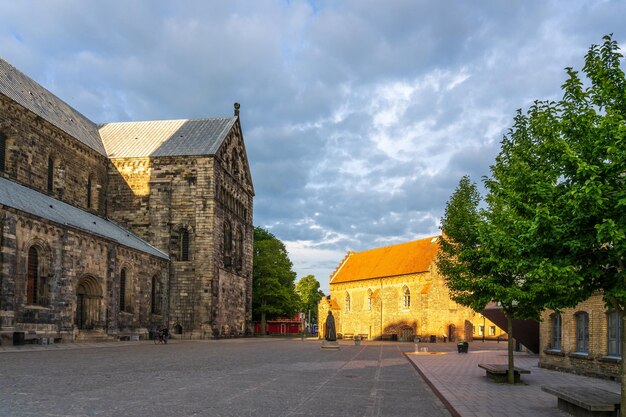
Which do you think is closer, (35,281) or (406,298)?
(35,281)

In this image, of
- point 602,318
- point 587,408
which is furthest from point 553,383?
point 587,408

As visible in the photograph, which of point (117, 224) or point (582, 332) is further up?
point (117, 224)

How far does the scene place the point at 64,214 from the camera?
40156mm

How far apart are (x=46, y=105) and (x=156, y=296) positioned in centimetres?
1723

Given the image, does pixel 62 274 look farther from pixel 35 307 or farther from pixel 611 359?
pixel 611 359

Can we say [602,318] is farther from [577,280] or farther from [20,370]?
[20,370]

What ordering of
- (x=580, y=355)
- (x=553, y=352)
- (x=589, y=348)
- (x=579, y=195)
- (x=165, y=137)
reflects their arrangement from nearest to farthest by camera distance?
(x=579, y=195), (x=589, y=348), (x=580, y=355), (x=553, y=352), (x=165, y=137)

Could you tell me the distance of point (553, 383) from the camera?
720 inches

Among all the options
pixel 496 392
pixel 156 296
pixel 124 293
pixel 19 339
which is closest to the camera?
pixel 496 392

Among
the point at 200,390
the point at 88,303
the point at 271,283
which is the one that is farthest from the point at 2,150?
the point at 271,283

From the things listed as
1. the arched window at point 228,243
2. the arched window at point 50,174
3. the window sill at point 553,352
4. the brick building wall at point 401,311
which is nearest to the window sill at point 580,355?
the window sill at point 553,352

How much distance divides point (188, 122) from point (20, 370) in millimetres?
43682

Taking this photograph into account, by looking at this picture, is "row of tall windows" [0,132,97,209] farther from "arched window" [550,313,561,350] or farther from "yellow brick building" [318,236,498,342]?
"yellow brick building" [318,236,498,342]

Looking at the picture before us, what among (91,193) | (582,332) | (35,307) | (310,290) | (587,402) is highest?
(91,193)
